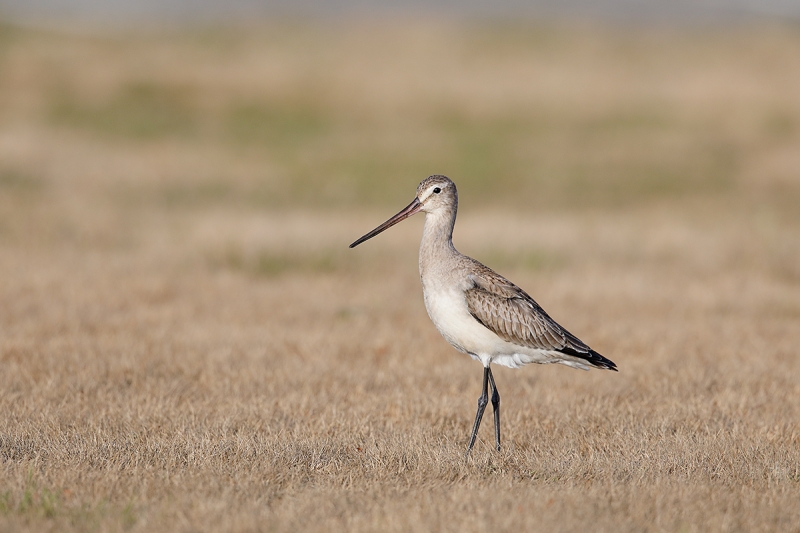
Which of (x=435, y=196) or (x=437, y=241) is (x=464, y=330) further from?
(x=435, y=196)

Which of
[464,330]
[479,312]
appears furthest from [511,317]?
[464,330]

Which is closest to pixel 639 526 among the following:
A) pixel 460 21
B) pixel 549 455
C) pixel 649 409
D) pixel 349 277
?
pixel 549 455

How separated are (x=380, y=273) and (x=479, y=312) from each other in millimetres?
7752

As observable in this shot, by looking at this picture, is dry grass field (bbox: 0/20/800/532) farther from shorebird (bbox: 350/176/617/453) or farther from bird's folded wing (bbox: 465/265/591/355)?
bird's folded wing (bbox: 465/265/591/355)

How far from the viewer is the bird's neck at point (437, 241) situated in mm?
7301

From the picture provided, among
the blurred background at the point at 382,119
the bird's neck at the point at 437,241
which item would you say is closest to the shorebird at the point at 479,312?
the bird's neck at the point at 437,241

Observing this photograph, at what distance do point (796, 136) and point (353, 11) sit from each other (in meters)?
29.8

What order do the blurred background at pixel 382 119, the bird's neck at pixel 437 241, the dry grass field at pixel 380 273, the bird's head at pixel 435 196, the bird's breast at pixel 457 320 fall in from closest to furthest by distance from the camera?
the dry grass field at pixel 380 273
the bird's breast at pixel 457 320
the bird's neck at pixel 437 241
the bird's head at pixel 435 196
the blurred background at pixel 382 119

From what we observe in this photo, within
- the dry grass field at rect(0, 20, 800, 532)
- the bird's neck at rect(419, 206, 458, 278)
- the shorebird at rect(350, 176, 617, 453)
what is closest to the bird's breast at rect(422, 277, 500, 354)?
the shorebird at rect(350, 176, 617, 453)

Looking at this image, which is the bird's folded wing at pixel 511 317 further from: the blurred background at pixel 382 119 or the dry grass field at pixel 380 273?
the blurred background at pixel 382 119

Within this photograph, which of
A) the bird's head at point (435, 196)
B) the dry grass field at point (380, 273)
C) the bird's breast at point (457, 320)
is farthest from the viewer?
the bird's head at point (435, 196)

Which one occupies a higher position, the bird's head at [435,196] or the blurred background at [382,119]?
the blurred background at [382,119]

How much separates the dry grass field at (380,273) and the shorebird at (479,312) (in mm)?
671

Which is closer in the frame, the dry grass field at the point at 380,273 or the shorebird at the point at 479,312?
the dry grass field at the point at 380,273
